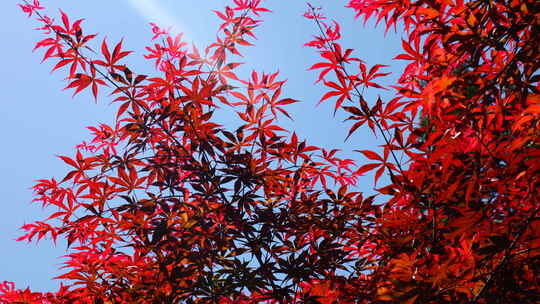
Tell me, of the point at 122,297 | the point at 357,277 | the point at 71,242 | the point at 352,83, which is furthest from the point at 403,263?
the point at 71,242

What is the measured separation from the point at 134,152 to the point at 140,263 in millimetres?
727

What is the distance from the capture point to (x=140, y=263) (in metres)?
2.61

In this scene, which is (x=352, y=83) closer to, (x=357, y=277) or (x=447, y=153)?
(x=447, y=153)

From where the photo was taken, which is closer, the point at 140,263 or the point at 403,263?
the point at 403,263

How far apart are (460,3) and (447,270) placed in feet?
4.25

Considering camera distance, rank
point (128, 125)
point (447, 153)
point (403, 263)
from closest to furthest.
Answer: point (447, 153), point (403, 263), point (128, 125)

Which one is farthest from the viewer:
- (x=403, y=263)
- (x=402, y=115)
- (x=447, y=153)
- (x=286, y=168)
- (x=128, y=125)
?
(x=286, y=168)

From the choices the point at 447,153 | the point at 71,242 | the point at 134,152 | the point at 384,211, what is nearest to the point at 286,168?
the point at 384,211

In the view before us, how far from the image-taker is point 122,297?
8.61 ft

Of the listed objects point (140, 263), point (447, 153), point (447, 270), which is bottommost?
point (447, 270)

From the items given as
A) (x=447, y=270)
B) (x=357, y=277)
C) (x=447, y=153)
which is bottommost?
(x=447, y=270)

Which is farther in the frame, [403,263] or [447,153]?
[403,263]

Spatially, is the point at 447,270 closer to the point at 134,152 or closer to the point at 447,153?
the point at 447,153

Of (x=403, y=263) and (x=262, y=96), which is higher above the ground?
(x=262, y=96)
